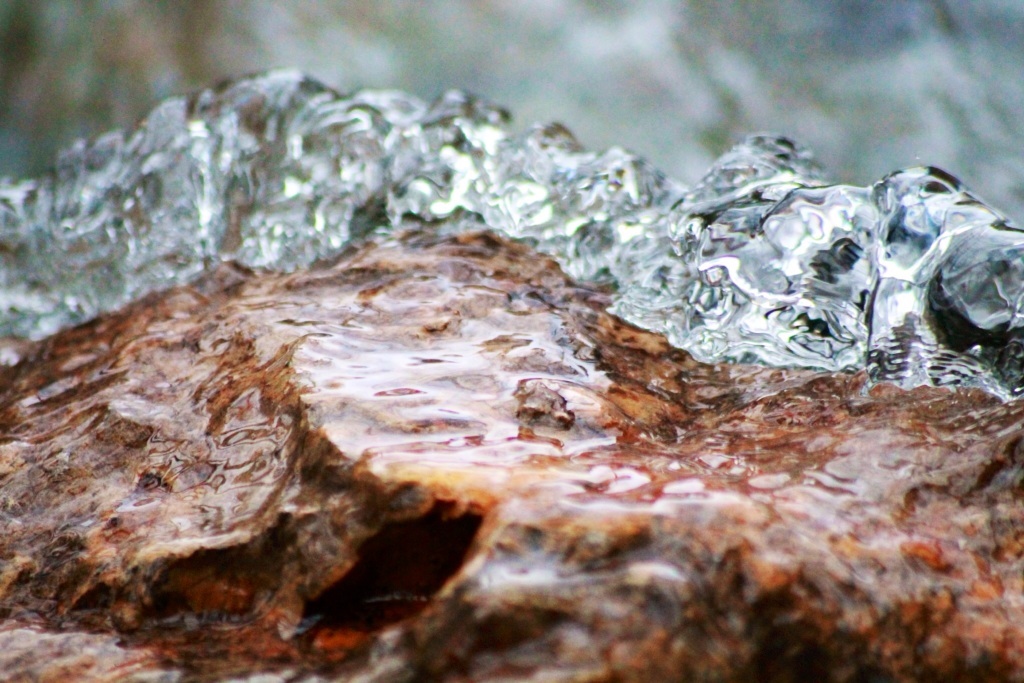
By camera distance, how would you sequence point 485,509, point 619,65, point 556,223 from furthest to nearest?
point 619,65 < point 556,223 < point 485,509

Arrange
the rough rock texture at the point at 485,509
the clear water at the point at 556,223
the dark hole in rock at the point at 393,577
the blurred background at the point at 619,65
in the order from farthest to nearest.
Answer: the blurred background at the point at 619,65
the clear water at the point at 556,223
the dark hole in rock at the point at 393,577
the rough rock texture at the point at 485,509

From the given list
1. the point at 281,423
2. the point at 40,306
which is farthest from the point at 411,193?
the point at 281,423

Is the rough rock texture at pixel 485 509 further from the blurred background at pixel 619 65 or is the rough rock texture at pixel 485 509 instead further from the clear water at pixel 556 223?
the blurred background at pixel 619 65

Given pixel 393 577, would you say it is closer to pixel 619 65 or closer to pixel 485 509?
pixel 485 509

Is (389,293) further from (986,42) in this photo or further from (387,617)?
(986,42)

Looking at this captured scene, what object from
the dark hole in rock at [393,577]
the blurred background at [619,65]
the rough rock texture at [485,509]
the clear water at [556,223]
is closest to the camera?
the rough rock texture at [485,509]

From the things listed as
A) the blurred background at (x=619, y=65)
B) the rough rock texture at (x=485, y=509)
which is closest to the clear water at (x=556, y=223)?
the rough rock texture at (x=485, y=509)

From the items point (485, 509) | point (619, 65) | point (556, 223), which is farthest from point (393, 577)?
point (619, 65)
